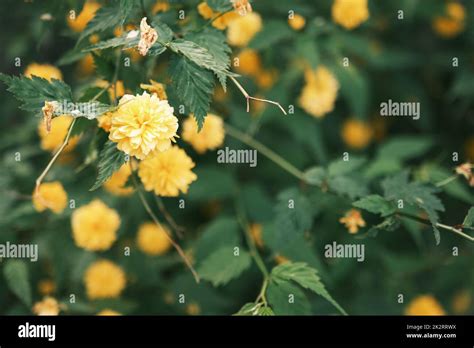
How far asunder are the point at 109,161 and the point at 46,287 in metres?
1.09

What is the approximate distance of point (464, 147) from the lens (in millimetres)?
2912

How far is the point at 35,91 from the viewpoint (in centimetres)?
130

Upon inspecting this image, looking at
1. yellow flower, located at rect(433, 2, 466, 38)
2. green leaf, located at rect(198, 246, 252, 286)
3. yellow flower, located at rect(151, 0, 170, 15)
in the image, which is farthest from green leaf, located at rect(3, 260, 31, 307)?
yellow flower, located at rect(433, 2, 466, 38)

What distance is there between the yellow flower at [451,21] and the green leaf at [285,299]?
1.73 meters

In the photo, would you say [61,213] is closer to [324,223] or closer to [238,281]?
[238,281]

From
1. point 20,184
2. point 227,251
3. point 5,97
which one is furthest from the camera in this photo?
point 5,97

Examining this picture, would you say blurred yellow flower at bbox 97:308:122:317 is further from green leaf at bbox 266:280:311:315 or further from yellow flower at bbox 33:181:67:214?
green leaf at bbox 266:280:311:315

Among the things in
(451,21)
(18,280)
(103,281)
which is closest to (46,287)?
(103,281)

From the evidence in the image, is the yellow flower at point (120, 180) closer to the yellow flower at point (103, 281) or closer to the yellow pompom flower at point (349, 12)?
Answer: the yellow flower at point (103, 281)

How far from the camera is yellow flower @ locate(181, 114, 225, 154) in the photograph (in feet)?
5.75

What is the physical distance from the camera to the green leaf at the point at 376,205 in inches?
55.4

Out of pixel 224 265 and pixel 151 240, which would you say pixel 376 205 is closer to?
pixel 224 265
